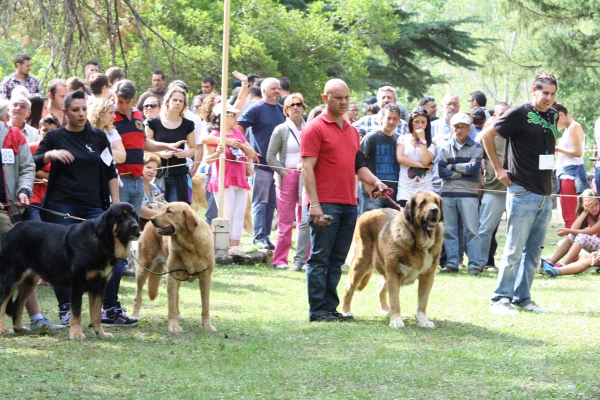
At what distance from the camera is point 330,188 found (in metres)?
8.88

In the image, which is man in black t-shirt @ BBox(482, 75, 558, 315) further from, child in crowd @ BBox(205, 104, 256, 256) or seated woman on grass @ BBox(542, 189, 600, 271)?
child in crowd @ BBox(205, 104, 256, 256)

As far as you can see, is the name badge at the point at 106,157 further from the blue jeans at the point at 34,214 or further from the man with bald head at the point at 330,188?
the man with bald head at the point at 330,188

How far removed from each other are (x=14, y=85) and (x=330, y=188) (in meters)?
6.33

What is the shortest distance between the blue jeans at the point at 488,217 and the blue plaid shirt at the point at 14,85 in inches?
249

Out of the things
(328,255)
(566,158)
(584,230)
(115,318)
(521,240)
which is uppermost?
(566,158)

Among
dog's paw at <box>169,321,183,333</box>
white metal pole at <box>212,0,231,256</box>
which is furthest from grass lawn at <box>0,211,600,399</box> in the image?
white metal pole at <box>212,0,231,256</box>

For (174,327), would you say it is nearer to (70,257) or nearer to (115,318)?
(115,318)

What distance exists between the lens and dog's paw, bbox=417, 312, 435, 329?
8.82 metres

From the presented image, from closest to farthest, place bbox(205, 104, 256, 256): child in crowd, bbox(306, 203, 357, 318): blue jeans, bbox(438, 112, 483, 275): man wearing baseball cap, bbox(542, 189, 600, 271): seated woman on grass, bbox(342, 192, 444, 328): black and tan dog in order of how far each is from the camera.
Answer: bbox(342, 192, 444, 328): black and tan dog, bbox(306, 203, 357, 318): blue jeans, bbox(438, 112, 483, 275): man wearing baseball cap, bbox(205, 104, 256, 256): child in crowd, bbox(542, 189, 600, 271): seated woman on grass

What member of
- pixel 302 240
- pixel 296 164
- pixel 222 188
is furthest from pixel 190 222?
pixel 296 164

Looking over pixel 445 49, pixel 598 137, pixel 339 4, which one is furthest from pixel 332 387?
pixel 445 49

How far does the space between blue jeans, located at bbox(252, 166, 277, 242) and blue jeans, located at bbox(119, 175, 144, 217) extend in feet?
12.7

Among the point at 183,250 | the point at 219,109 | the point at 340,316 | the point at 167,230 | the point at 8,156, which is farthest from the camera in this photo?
the point at 219,109

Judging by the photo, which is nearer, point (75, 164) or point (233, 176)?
point (75, 164)
